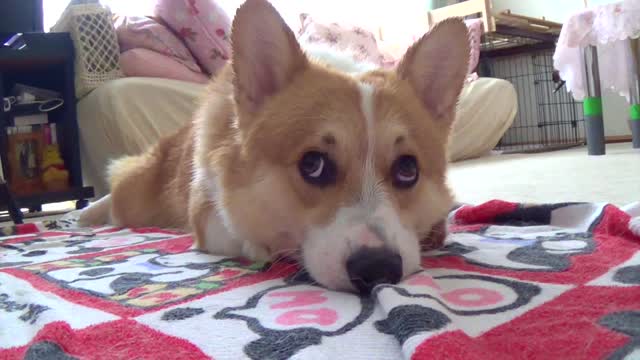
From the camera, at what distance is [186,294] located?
3.15 ft

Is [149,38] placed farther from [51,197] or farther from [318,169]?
[318,169]

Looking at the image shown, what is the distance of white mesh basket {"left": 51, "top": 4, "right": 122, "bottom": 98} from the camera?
10.4 ft

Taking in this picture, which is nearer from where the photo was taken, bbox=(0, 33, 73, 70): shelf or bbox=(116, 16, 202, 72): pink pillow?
bbox=(0, 33, 73, 70): shelf

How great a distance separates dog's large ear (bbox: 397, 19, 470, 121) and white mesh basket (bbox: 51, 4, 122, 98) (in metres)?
2.41

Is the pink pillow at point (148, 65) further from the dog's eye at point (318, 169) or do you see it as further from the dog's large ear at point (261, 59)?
the dog's eye at point (318, 169)

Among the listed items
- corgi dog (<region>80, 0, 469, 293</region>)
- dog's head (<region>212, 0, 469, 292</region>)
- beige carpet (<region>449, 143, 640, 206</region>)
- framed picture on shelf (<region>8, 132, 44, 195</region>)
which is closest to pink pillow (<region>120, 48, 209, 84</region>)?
framed picture on shelf (<region>8, 132, 44, 195</region>)

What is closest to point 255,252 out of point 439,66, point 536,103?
point 439,66

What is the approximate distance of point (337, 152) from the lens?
3.27ft

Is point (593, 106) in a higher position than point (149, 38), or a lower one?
lower

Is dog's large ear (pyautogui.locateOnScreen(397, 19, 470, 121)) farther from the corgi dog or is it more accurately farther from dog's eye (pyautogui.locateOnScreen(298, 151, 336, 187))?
dog's eye (pyautogui.locateOnScreen(298, 151, 336, 187))

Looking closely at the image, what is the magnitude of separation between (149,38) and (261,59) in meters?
2.44

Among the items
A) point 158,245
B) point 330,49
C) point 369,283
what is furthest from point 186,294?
point 330,49

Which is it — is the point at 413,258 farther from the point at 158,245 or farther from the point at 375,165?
the point at 158,245

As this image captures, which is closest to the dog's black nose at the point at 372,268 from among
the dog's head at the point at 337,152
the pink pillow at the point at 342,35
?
the dog's head at the point at 337,152
